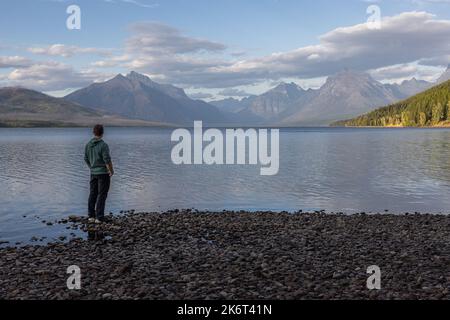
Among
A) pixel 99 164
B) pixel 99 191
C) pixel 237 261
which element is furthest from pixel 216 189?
pixel 237 261

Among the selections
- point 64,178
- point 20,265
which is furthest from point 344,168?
point 20,265

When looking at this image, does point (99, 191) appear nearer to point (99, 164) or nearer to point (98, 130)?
point (99, 164)

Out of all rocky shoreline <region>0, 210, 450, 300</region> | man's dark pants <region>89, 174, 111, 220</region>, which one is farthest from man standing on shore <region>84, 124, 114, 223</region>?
rocky shoreline <region>0, 210, 450, 300</region>

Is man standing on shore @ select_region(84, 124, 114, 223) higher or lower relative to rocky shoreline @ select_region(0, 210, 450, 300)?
higher

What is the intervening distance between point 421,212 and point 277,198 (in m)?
11.6

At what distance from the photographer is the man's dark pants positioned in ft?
78.3

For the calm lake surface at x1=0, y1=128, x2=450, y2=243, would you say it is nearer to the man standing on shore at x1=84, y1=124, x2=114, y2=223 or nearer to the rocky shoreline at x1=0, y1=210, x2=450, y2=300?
the man standing on shore at x1=84, y1=124, x2=114, y2=223

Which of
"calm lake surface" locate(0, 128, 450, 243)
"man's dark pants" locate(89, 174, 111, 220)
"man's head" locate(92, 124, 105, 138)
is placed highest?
"man's head" locate(92, 124, 105, 138)

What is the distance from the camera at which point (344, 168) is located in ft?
211

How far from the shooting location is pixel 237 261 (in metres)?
17.0

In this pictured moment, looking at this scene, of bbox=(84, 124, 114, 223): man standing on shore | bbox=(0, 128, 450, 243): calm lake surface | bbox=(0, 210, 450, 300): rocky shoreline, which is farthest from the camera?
bbox=(0, 128, 450, 243): calm lake surface

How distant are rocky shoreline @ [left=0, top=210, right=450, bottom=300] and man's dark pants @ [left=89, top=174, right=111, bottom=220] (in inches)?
37.9

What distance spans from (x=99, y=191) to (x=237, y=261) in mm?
10248
